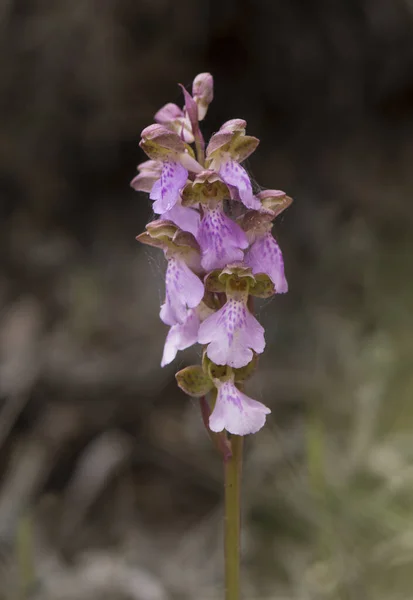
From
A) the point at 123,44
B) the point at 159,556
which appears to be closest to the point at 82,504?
the point at 159,556

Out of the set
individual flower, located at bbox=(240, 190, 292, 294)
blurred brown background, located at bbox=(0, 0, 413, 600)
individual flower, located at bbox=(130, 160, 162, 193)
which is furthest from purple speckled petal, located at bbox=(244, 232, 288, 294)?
blurred brown background, located at bbox=(0, 0, 413, 600)

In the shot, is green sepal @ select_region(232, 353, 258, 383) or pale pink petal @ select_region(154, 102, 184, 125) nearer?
green sepal @ select_region(232, 353, 258, 383)

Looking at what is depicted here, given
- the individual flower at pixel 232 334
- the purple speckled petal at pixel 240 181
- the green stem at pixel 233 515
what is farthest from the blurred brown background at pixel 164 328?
the purple speckled petal at pixel 240 181

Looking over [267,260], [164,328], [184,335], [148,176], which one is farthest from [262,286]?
[164,328]

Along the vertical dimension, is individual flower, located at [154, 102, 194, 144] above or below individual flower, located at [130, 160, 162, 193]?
above

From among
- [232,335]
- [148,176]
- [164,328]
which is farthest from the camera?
[164,328]

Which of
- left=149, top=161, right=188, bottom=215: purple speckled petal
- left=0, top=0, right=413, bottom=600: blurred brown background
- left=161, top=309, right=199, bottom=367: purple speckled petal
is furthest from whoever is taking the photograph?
left=0, top=0, right=413, bottom=600: blurred brown background

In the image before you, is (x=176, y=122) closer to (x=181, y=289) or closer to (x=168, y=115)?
(x=168, y=115)

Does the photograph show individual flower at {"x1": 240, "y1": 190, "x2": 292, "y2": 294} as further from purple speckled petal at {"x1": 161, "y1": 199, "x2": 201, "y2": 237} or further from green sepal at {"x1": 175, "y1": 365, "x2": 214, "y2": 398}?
green sepal at {"x1": 175, "y1": 365, "x2": 214, "y2": 398}
